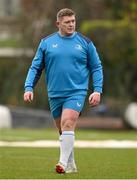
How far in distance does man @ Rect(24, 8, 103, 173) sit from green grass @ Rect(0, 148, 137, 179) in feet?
1.38

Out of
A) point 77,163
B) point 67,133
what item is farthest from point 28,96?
point 77,163

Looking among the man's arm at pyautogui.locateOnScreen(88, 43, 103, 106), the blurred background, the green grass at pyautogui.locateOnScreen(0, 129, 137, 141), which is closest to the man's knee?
the man's arm at pyautogui.locateOnScreen(88, 43, 103, 106)

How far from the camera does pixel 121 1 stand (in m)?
48.8

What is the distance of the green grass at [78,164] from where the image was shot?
11828mm

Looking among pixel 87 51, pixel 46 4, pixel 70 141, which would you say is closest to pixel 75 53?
pixel 87 51

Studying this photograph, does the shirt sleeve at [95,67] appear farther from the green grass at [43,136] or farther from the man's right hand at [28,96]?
the green grass at [43,136]

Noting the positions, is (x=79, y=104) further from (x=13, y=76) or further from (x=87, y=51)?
(x=13, y=76)

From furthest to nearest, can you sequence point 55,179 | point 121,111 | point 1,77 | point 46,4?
point 1,77, point 46,4, point 121,111, point 55,179

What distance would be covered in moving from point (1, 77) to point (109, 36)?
11716mm

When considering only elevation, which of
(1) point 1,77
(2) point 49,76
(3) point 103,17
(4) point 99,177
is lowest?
(1) point 1,77

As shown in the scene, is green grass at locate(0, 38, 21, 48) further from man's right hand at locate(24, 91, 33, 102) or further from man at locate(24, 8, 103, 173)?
man's right hand at locate(24, 91, 33, 102)

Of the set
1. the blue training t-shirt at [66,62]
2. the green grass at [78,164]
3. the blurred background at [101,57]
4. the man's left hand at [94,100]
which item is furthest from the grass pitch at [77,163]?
the blurred background at [101,57]

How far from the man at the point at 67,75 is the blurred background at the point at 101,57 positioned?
878 inches

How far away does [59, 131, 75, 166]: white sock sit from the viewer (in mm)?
11992
